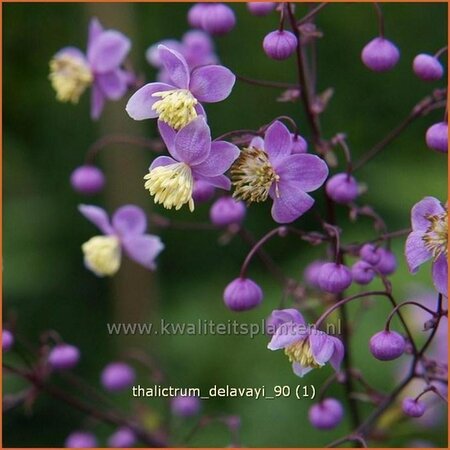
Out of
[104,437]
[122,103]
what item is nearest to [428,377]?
[104,437]

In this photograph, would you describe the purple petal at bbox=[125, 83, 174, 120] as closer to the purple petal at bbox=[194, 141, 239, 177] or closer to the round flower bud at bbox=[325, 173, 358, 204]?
the purple petal at bbox=[194, 141, 239, 177]

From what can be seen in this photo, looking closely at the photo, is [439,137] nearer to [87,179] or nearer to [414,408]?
[414,408]

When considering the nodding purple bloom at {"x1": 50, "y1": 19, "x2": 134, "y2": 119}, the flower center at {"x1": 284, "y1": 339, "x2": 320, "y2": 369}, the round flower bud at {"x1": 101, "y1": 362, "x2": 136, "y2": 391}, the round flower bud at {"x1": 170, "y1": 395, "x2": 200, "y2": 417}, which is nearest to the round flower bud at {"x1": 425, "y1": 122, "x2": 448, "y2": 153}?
the flower center at {"x1": 284, "y1": 339, "x2": 320, "y2": 369}

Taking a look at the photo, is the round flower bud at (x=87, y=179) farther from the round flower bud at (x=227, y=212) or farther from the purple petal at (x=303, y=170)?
the purple petal at (x=303, y=170)

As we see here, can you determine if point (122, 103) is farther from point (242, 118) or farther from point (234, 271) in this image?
point (234, 271)

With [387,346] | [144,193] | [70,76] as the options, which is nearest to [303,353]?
[387,346]
